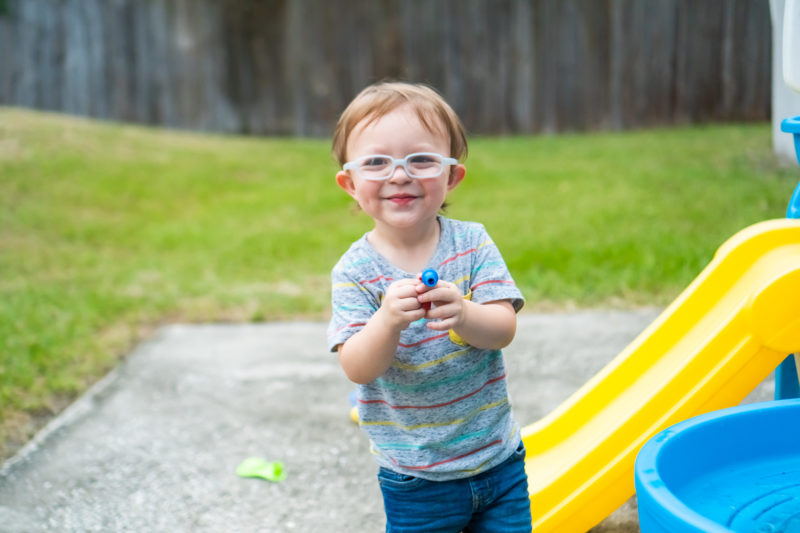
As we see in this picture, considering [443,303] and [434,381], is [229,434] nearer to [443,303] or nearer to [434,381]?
[434,381]

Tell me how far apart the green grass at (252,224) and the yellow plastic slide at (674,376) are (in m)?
1.23

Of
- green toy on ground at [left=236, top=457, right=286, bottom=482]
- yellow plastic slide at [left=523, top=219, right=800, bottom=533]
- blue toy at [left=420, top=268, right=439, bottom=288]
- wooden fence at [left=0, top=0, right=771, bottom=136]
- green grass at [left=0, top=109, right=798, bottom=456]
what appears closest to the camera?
blue toy at [left=420, top=268, right=439, bottom=288]

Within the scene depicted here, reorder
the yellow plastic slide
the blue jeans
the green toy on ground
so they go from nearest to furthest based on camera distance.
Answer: the blue jeans → the yellow plastic slide → the green toy on ground

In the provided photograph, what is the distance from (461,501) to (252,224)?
4496 mm

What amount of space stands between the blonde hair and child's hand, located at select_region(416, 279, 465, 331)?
34 cm

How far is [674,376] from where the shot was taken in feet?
6.23

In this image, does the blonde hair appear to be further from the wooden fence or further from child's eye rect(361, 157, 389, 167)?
the wooden fence

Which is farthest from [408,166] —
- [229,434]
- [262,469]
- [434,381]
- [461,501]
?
[229,434]

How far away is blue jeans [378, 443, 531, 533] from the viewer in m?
1.59

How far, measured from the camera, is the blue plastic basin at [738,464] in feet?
4.51

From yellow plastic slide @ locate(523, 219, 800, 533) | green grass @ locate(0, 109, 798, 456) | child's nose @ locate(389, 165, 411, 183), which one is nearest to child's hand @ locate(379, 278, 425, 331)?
child's nose @ locate(389, 165, 411, 183)

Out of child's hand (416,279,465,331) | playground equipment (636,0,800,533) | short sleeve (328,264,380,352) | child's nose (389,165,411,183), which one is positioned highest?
child's nose (389,165,411,183)

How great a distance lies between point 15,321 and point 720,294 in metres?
3.10

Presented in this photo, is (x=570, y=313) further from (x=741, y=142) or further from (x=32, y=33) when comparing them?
(x=32, y=33)
